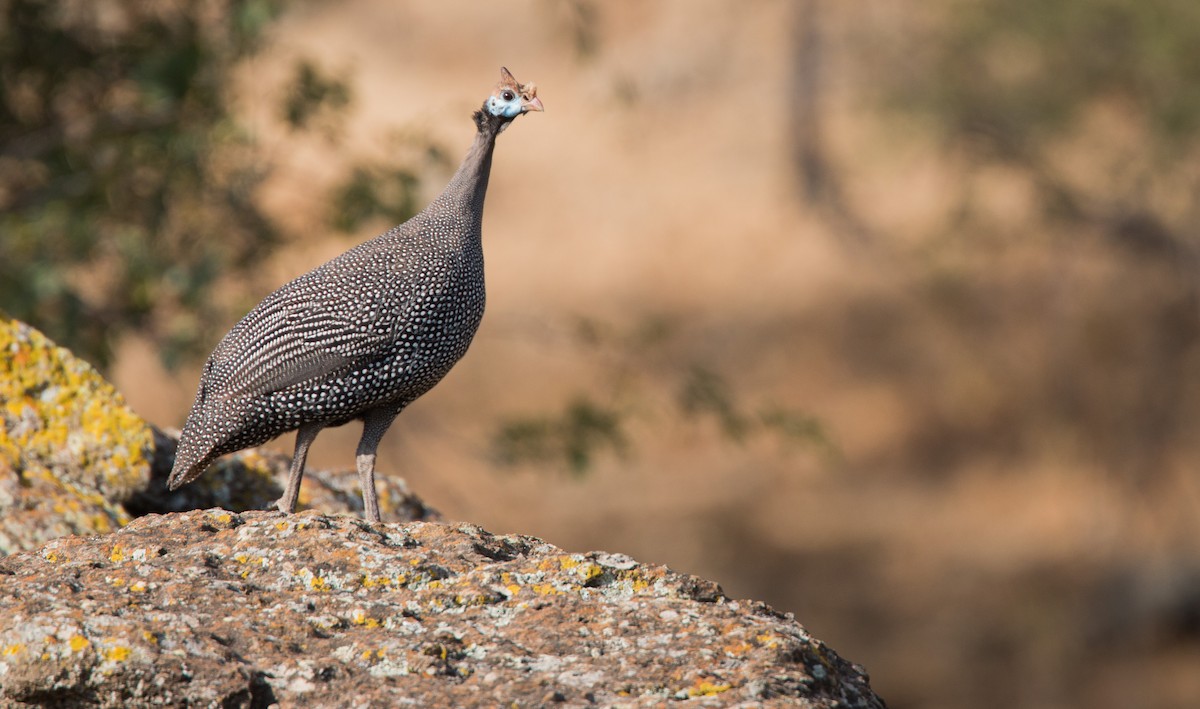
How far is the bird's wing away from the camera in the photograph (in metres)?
5.97

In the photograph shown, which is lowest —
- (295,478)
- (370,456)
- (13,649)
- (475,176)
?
(13,649)

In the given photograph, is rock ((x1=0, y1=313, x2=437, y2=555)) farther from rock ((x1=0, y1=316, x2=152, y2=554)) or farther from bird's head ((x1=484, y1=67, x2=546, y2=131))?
bird's head ((x1=484, y1=67, x2=546, y2=131))

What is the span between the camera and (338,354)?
19.6 feet

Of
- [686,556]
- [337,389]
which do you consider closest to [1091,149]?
[686,556]

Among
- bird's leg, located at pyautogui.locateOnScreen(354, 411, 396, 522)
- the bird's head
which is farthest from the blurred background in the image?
bird's leg, located at pyautogui.locateOnScreen(354, 411, 396, 522)

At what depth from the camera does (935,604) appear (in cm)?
2175

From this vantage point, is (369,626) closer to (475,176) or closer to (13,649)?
(13,649)

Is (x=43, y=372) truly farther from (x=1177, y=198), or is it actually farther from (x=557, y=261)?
(x=557, y=261)

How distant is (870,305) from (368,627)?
70.7ft

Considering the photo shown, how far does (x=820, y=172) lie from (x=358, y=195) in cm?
1494

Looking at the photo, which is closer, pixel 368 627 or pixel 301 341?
pixel 368 627

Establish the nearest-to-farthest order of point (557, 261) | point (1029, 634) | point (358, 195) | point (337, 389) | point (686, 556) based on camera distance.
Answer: point (337, 389) → point (358, 195) → point (1029, 634) → point (686, 556) → point (557, 261)

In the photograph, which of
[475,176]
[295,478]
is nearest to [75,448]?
[295,478]

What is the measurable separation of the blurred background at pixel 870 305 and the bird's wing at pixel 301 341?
8372 mm
